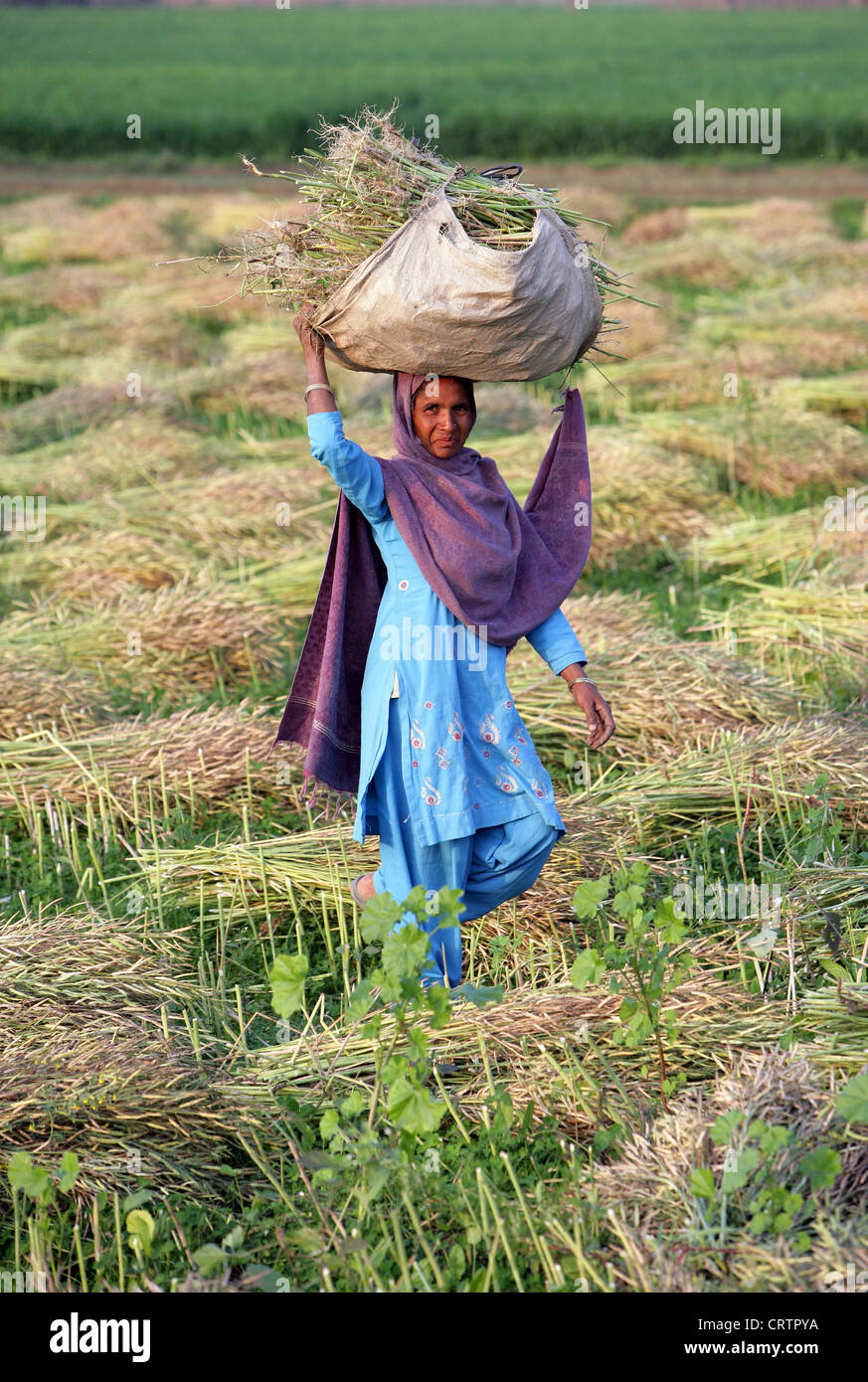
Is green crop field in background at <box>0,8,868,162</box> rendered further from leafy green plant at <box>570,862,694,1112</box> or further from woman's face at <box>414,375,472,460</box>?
leafy green plant at <box>570,862,694,1112</box>

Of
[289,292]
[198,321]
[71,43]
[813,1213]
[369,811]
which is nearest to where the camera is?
[813,1213]

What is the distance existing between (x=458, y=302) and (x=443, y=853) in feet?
3.17

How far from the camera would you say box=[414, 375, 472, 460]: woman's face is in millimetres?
2480

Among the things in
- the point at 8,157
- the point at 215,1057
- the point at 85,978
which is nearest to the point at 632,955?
the point at 215,1057

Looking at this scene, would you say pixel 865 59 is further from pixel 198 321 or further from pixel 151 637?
pixel 151 637

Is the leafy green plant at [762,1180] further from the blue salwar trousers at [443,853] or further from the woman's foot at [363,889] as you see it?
the woman's foot at [363,889]

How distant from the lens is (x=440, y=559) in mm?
2504

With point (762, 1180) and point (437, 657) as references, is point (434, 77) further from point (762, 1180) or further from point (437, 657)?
point (762, 1180)

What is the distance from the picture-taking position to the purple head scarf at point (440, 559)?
250 cm

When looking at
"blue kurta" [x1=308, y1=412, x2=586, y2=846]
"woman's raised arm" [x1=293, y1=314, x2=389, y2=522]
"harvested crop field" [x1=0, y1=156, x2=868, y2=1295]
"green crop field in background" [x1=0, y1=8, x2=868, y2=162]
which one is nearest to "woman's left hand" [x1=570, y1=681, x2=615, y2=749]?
"blue kurta" [x1=308, y1=412, x2=586, y2=846]

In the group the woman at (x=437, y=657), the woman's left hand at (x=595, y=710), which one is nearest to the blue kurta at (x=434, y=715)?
the woman at (x=437, y=657)

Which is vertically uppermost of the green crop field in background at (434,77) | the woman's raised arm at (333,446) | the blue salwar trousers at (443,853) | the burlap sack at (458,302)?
the green crop field in background at (434,77)

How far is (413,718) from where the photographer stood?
249 cm

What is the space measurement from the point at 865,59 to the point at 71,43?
23.3 metres
